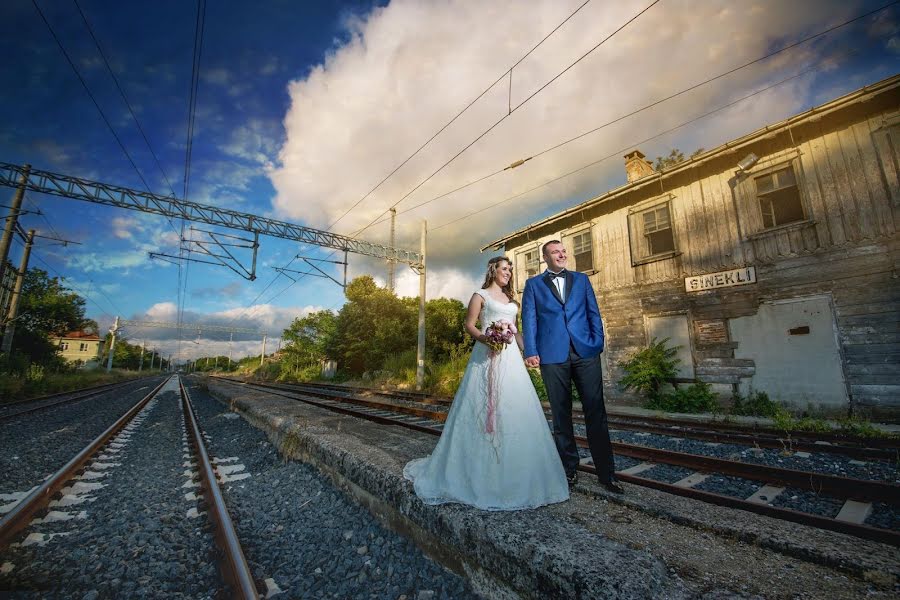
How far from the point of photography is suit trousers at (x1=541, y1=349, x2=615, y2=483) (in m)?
2.52

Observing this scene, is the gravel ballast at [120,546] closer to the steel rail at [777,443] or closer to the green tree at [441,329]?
the steel rail at [777,443]

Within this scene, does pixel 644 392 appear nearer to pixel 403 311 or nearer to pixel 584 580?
pixel 584 580

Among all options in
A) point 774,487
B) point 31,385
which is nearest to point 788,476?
point 774,487

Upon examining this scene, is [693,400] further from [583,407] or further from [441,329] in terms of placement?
[441,329]

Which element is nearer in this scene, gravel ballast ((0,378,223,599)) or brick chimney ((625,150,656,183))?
gravel ballast ((0,378,223,599))

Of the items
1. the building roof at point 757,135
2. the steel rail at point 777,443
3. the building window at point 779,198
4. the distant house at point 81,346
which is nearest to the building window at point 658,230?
the building roof at point 757,135

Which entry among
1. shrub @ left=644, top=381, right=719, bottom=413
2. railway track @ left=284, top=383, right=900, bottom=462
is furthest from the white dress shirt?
shrub @ left=644, top=381, right=719, bottom=413

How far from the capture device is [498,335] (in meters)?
2.54

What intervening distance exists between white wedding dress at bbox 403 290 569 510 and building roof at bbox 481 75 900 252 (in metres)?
9.99

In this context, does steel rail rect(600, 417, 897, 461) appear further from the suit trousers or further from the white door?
the suit trousers

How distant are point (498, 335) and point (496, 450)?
2.49 ft

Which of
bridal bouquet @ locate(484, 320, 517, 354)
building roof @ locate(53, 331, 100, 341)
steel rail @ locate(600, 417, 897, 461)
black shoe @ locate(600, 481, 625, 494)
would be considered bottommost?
steel rail @ locate(600, 417, 897, 461)

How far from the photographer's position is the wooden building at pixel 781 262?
7.15 meters

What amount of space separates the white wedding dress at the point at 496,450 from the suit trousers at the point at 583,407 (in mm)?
242
